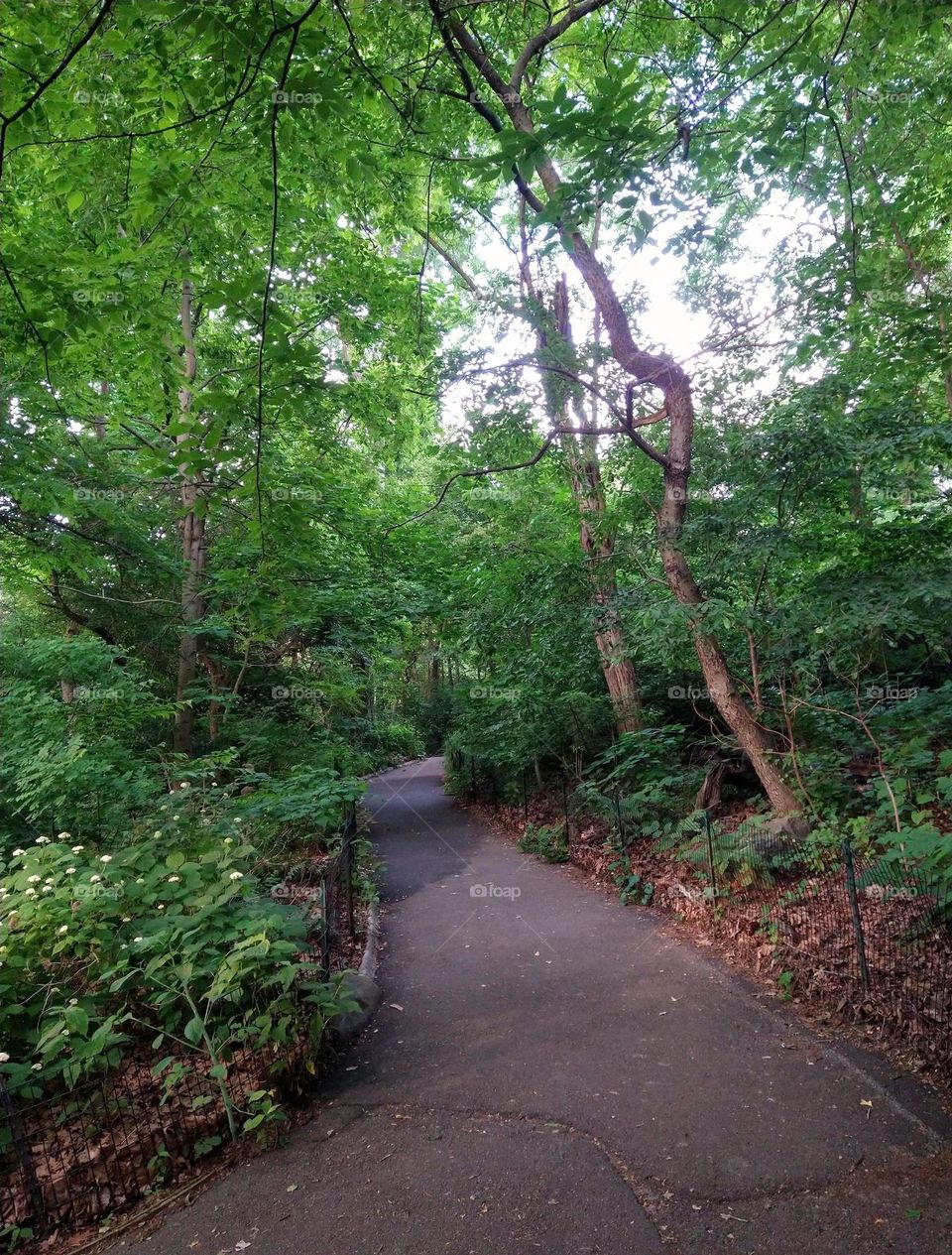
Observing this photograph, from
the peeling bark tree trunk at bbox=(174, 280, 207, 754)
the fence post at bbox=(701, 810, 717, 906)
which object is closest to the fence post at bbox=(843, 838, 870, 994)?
the fence post at bbox=(701, 810, 717, 906)

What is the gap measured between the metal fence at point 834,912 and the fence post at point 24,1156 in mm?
4901

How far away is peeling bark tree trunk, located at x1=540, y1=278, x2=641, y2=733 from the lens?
25.5 ft

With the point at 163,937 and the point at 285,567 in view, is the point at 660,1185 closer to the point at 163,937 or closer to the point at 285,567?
the point at 163,937

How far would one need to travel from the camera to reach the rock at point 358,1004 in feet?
16.1

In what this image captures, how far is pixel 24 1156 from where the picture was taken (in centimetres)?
302

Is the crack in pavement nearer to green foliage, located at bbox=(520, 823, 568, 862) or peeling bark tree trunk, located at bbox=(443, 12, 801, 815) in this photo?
peeling bark tree trunk, located at bbox=(443, 12, 801, 815)

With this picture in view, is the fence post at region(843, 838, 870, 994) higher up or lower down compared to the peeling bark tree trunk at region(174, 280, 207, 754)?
lower down

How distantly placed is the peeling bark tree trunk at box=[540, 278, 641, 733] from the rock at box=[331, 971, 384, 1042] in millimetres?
4129

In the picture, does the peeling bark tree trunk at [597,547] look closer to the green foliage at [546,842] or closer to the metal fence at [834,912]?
the green foliage at [546,842]

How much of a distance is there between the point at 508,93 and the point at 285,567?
4.61 metres

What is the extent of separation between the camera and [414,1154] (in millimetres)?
3582

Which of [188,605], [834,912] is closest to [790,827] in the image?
[834,912]

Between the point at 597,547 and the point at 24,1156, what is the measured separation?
843 cm

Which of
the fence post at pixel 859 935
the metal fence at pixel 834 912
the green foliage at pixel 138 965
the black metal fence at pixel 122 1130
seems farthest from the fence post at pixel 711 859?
the black metal fence at pixel 122 1130
